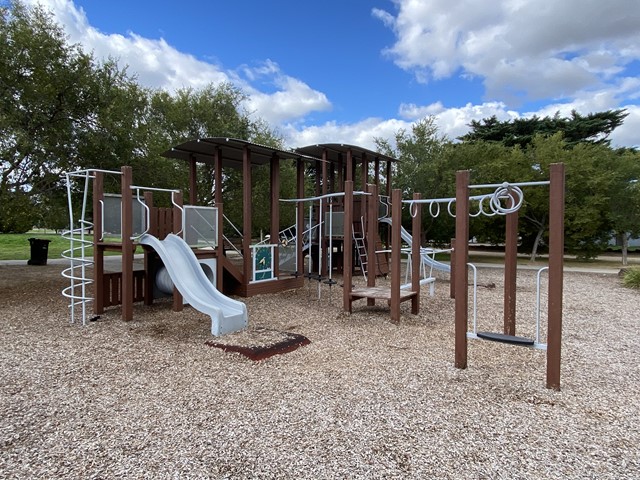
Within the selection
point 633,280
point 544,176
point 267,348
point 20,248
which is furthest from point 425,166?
point 20,248

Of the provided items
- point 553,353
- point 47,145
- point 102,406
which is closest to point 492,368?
point 553,353

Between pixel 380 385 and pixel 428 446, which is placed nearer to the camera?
pixel 428 446

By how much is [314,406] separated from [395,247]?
3.43 m

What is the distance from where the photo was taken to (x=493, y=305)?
8391 mm

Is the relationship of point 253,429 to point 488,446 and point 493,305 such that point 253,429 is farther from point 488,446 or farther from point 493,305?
point 493,305

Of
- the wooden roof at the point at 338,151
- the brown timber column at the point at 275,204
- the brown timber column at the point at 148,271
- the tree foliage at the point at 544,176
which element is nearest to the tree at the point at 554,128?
the tree foliage at the point at 544,176

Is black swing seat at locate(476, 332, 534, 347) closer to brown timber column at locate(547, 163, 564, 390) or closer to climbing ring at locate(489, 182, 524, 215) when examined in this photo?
brown timber column at locate(547, 163, 564, 390)

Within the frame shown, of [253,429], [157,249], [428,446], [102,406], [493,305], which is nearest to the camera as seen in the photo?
[428,446]

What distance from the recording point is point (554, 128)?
95.5ft

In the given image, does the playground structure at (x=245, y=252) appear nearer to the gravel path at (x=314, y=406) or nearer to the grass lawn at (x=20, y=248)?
the gravel path at (x=314, y=406)

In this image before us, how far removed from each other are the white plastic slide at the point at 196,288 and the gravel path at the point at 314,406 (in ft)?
1.30

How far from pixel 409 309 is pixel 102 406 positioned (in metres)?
5.54

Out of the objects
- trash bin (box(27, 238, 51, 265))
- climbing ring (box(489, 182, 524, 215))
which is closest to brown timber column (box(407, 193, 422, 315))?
climbing ring (box(489, 182, 524, 215))

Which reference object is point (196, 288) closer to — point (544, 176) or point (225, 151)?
point (225, 151)
